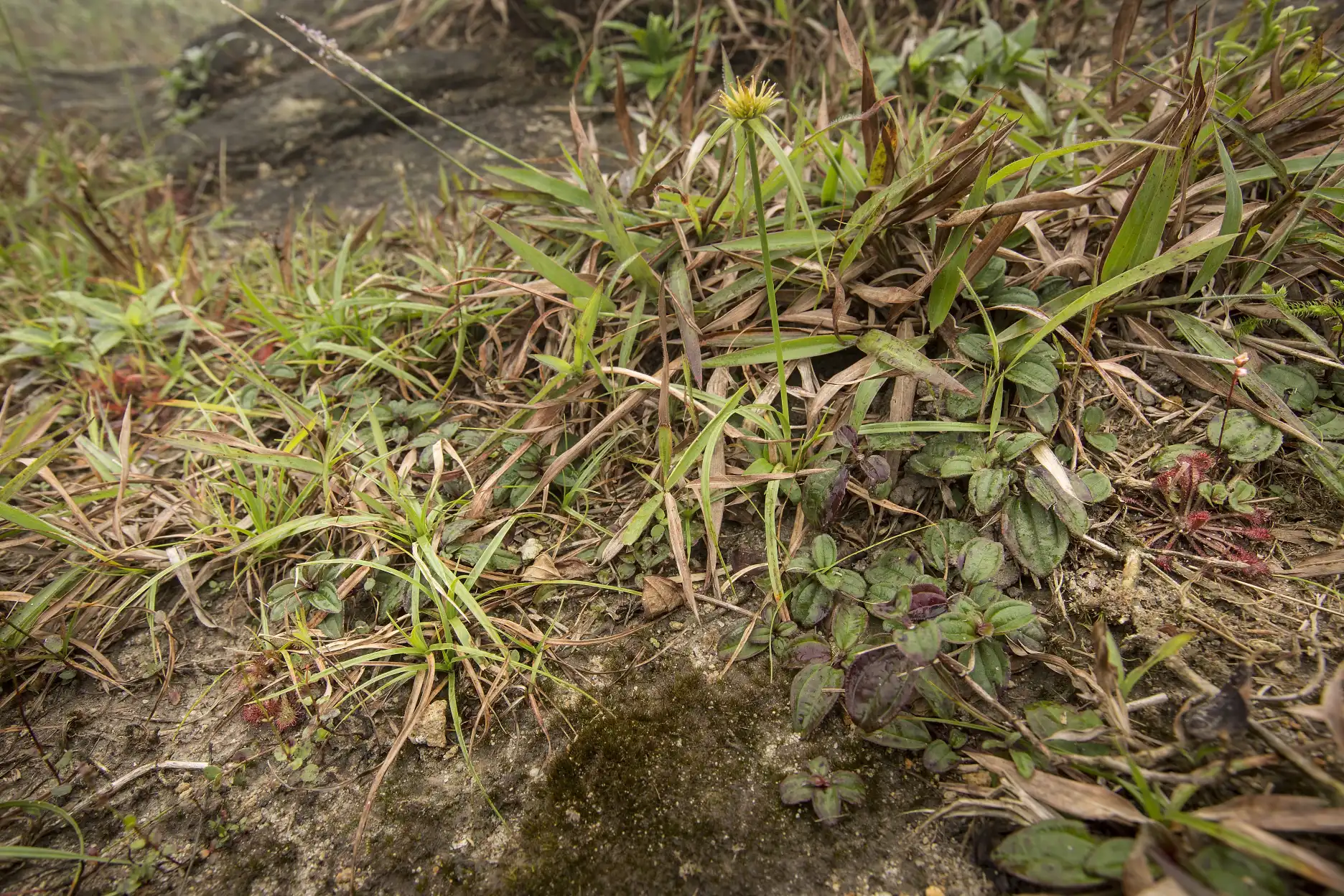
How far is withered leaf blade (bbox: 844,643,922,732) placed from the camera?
1.22m

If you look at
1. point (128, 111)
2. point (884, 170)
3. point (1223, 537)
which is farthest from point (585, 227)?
point (128, 111)

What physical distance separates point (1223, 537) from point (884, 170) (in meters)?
1.11

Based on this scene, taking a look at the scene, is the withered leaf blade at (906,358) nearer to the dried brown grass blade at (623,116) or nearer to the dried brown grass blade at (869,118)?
the dried brown grass blade at (869,118)

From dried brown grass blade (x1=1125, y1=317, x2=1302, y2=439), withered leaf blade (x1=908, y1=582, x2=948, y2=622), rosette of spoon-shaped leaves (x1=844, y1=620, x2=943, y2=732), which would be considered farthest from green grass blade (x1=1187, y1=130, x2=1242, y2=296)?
rosette of spoon-shaped leaves (x1=844, y1=620, x2=943, y2=732)

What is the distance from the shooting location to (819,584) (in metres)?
1.46

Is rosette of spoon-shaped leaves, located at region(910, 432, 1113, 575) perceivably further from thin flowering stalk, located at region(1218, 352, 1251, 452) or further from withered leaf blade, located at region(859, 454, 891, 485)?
thin flowering stalk, located at region(1218, 352, 1251, 452)

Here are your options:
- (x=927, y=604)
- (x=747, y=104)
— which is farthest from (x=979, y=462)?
(x=747, y=104)

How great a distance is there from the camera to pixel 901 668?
1.24 m

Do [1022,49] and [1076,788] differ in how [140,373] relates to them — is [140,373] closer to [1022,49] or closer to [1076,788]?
[1076,788]

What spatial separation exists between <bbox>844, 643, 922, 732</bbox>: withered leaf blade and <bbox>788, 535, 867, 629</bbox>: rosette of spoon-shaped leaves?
0.16 m

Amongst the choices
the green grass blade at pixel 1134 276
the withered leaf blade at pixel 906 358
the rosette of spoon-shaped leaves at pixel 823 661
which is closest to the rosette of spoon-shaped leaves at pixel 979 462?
the withered leaf blade at pixel 906 358

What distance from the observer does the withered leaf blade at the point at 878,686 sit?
3.99 ft

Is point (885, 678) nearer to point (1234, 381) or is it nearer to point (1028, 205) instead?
point (1234, 381)

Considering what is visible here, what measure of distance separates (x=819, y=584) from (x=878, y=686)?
270 millimetres
